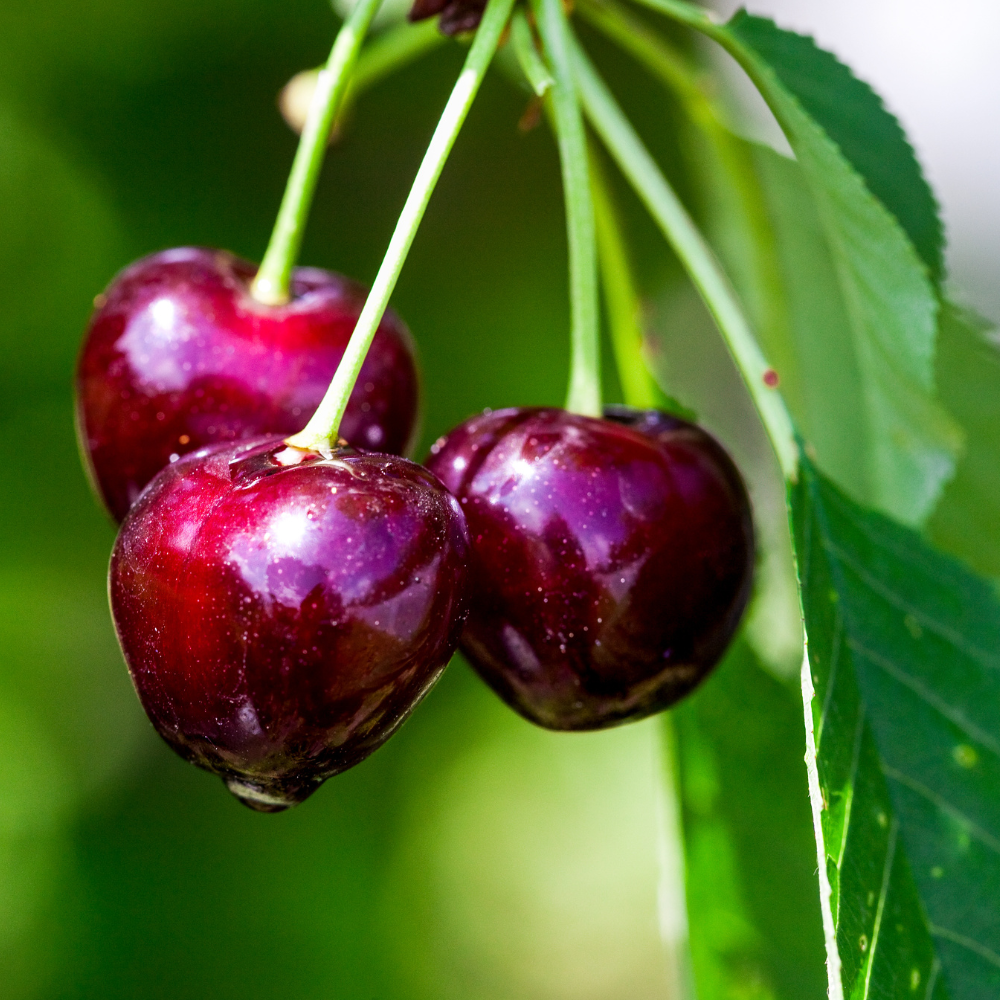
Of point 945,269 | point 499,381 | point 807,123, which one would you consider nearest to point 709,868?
point 945,269

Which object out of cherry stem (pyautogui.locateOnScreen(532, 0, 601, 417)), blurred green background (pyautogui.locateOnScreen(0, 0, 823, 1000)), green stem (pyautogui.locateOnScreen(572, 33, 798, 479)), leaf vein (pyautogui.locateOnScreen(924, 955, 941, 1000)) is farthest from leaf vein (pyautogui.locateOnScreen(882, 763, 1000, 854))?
blurred green background (pyautogui.locateOnScreen(0, 0, 823, 1000))

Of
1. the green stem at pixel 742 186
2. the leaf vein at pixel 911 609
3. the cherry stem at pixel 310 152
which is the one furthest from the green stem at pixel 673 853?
the cherry stem at pixel 310 152

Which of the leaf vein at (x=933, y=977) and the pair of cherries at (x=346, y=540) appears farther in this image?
the leaf vein at (x=933, y=977)

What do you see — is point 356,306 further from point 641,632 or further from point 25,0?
point 25,0

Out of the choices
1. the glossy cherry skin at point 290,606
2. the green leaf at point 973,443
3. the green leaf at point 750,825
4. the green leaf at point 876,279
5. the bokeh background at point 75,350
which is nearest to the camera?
the glossy cherry skin at point 290,606

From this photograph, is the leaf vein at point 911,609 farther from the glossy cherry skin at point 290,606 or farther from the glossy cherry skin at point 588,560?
the glossy cherry skin at point 290,606

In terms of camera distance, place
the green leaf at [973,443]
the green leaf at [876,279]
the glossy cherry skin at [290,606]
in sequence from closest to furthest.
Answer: the glossy cherry skin at [290,606] < the green leaf at [876,279] < the green leaf at [973,443]
